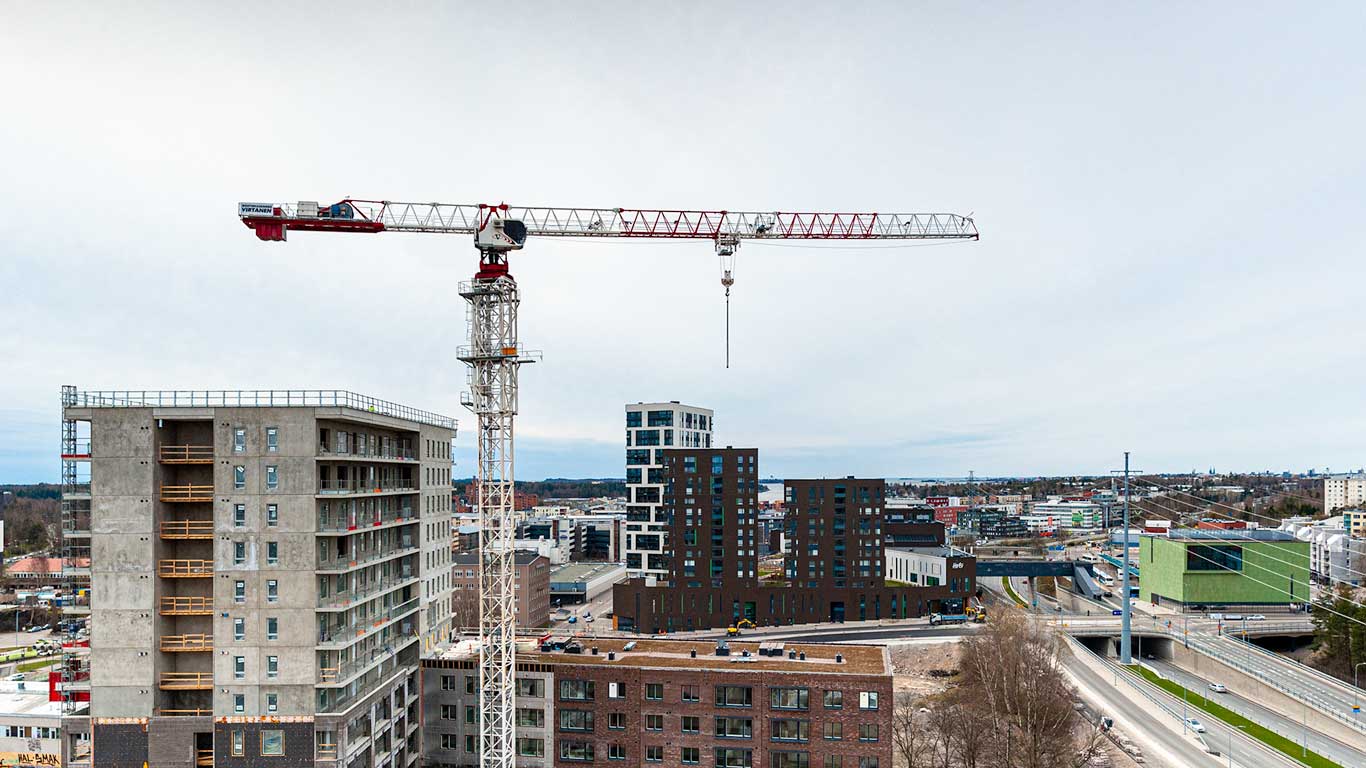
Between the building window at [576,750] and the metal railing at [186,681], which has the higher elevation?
the metal railing at [186,681]

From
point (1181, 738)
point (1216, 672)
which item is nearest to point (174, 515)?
point (1181, 738)

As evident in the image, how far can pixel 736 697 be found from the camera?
52094mm

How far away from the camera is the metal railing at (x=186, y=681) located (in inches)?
1665

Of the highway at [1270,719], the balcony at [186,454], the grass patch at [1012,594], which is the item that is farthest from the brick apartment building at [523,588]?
the highway at [1270,719]

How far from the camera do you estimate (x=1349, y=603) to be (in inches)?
3445

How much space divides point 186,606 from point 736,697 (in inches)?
1237

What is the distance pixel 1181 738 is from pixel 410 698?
57936mm

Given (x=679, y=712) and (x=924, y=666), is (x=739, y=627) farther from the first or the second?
(x=679, y=712)

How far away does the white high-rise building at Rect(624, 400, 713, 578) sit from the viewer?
12175 centimetres

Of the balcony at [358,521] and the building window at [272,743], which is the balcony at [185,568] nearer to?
the balcony at [358,521]

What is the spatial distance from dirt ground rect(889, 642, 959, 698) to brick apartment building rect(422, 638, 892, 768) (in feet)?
93.4

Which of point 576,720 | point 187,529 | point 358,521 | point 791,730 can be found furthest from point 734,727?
point 187,529

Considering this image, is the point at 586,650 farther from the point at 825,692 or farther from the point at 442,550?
the point at 825,692

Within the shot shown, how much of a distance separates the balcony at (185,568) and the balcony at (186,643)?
10.3ft
